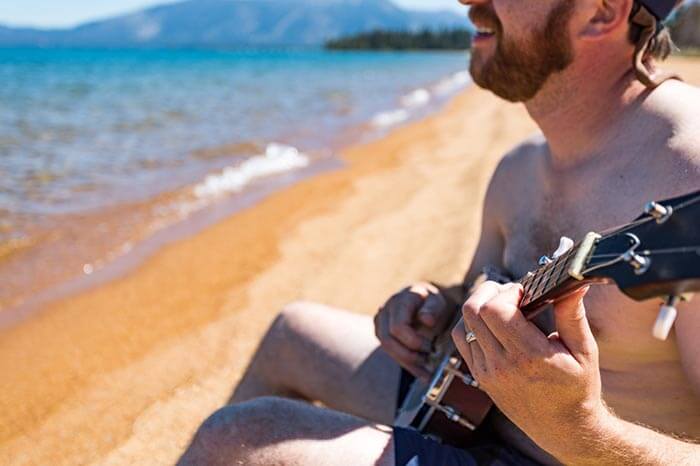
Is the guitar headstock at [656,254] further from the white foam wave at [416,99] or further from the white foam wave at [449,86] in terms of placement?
the white foam wave at [449,86]

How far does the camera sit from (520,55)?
2.12 metres

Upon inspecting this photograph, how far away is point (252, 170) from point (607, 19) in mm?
6512

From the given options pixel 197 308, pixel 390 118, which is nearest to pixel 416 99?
pixel 390 118

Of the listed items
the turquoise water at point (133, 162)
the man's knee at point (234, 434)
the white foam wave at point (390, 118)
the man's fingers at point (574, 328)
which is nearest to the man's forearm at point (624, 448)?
the man's fingers at point (574, 328)

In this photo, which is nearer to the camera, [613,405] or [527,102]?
[613,405]

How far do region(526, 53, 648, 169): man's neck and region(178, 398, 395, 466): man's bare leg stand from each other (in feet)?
3.31

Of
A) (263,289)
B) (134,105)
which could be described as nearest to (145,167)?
(263,289)

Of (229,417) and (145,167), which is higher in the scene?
(229,417)

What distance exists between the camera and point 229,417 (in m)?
1.73

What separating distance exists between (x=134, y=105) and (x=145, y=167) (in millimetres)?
8889

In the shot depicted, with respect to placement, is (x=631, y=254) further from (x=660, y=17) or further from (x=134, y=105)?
(x=134, y=105)

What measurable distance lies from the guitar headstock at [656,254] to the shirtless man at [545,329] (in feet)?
0.46

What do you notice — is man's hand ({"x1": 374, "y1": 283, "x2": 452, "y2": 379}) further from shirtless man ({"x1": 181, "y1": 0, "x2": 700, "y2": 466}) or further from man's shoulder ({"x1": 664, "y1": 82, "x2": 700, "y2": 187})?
man's shoulder ({"x1": 664, "y1": 82, "x2": 700, "y2": 187})

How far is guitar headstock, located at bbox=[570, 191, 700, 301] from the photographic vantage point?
972 millimetres
